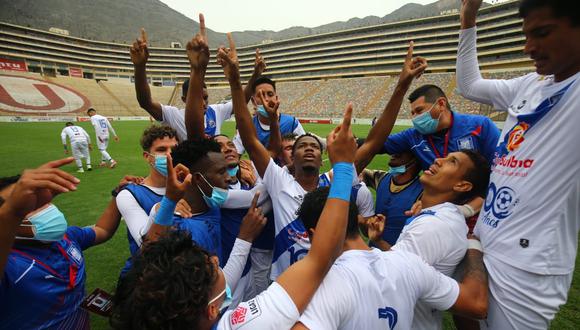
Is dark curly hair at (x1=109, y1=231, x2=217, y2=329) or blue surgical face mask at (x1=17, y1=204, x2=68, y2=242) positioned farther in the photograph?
blue surgical face mask at (x1=17, y1=204, x2=68, y2=242)

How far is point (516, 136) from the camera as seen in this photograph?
1732 millimetres

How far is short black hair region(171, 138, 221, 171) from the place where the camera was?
8.29 ft

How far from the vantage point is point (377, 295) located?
54.9 inches

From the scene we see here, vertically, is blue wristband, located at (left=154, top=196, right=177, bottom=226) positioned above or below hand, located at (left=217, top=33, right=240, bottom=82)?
below

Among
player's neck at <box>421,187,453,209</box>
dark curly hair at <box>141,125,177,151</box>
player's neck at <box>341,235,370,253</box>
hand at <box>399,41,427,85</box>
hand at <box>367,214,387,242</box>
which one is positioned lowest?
hand at <box>367,214,387,242</box>

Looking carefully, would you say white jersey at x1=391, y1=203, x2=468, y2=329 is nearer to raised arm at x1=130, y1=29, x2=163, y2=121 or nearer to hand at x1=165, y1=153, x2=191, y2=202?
hand at x1=165, y1=153, x2=191, y2=202

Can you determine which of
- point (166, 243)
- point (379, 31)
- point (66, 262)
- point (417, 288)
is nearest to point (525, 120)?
point (417, 288)

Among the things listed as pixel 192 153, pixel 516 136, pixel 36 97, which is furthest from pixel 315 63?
pixel 516 136

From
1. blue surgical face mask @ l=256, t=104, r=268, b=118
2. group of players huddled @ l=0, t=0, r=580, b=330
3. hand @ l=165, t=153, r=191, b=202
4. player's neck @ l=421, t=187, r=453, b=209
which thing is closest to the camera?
group of players huddled @ l=0, t=0, r=580, b=330

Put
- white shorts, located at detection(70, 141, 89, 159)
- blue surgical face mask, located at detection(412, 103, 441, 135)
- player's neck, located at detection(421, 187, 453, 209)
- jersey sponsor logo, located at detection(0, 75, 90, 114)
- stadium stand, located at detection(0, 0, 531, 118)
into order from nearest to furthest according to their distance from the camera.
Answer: player's neck, located at detection(421, 187, 453, 209), blue surgical face mask, located at detection(412, 103, 441, 135), white shorts, located at detection(70, 141, 89, 159), jersey sponsor logo, located at detection(0, 75, 90, 114), stadium stand, located at detection(0, 0, 531, 118)

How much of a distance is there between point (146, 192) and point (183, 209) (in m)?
0.64

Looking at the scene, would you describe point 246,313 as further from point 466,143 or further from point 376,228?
point 466,143

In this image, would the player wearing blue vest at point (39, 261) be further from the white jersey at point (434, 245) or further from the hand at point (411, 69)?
the hand at point (411, 69)

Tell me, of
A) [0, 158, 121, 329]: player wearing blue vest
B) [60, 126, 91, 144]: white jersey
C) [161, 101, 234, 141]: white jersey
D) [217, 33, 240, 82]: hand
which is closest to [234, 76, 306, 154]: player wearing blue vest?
[161, 101, 234, 141]: white jersey
